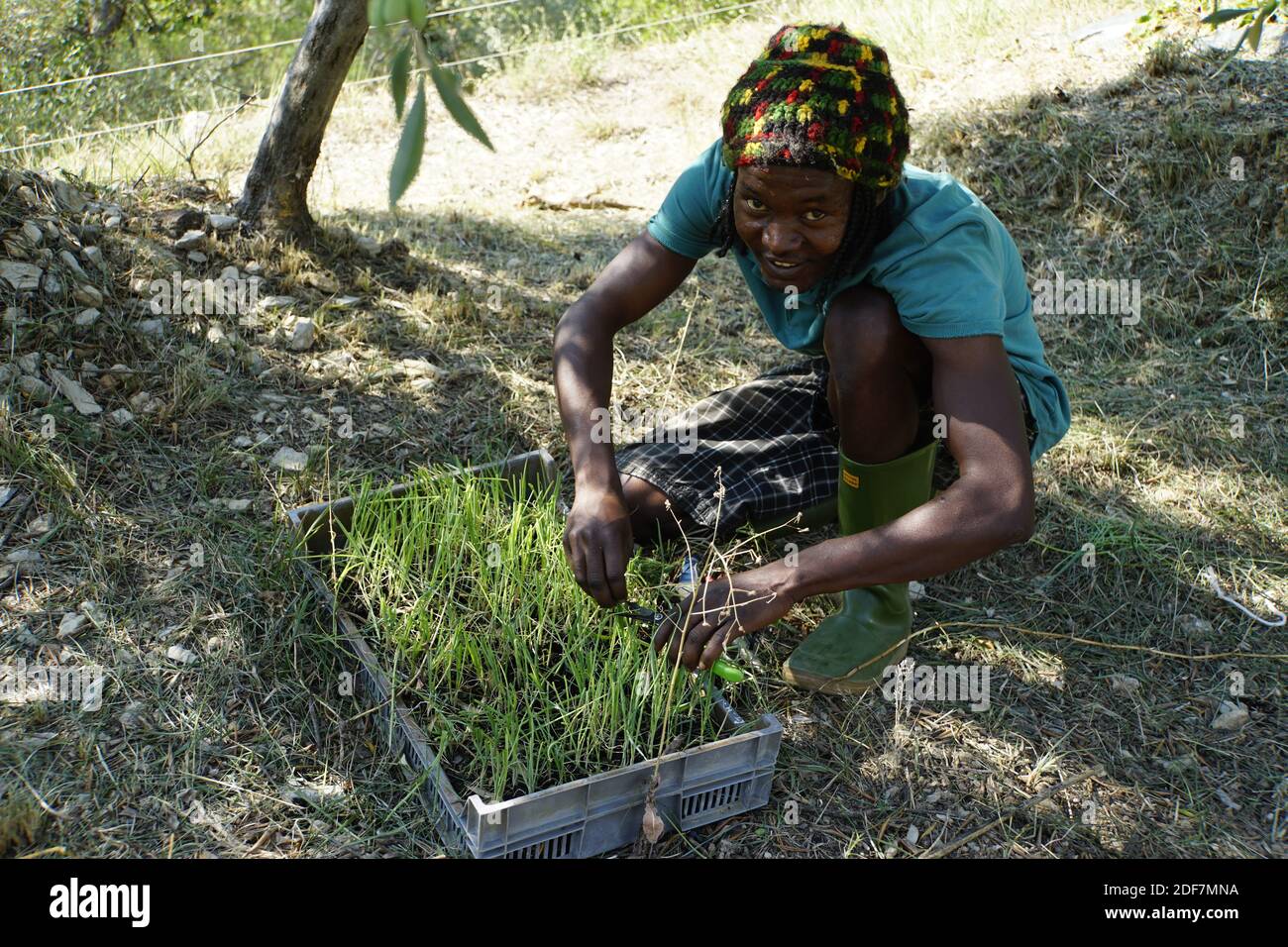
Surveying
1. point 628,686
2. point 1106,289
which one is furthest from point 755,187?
point 1106,289

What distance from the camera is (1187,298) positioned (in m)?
3.85

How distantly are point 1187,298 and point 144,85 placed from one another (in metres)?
6.26

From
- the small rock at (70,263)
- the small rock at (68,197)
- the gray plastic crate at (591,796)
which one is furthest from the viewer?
the small rock at (68,197)

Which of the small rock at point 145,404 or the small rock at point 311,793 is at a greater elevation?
the small rock at point 145,404

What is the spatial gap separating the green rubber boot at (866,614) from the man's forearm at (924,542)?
360 mm

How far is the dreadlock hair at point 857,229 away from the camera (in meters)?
2.03

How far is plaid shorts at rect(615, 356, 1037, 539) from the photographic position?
8.68 feet

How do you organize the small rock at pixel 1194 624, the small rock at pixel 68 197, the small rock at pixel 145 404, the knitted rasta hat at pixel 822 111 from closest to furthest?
1. the knitted rasta hat at pixel 822 111
2. the small rock at pixel 1194 624
3. the small rock at pixel 145 404
4. the small rock at pixel 68 197

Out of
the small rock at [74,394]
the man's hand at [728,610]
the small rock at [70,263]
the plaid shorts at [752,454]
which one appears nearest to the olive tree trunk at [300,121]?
the small rock at [70,263]

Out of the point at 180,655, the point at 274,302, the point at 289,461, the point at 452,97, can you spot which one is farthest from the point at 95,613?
the point at 452,97

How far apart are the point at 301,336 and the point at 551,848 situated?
Answer: 1.75m

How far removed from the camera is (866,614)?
2424 mm

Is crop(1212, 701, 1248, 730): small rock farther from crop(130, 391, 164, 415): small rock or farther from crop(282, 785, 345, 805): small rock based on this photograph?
crop(130, 391, 164, 415): small rock

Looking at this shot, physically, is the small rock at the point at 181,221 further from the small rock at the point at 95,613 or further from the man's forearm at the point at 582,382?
the man's forearm at the point at 582,382
